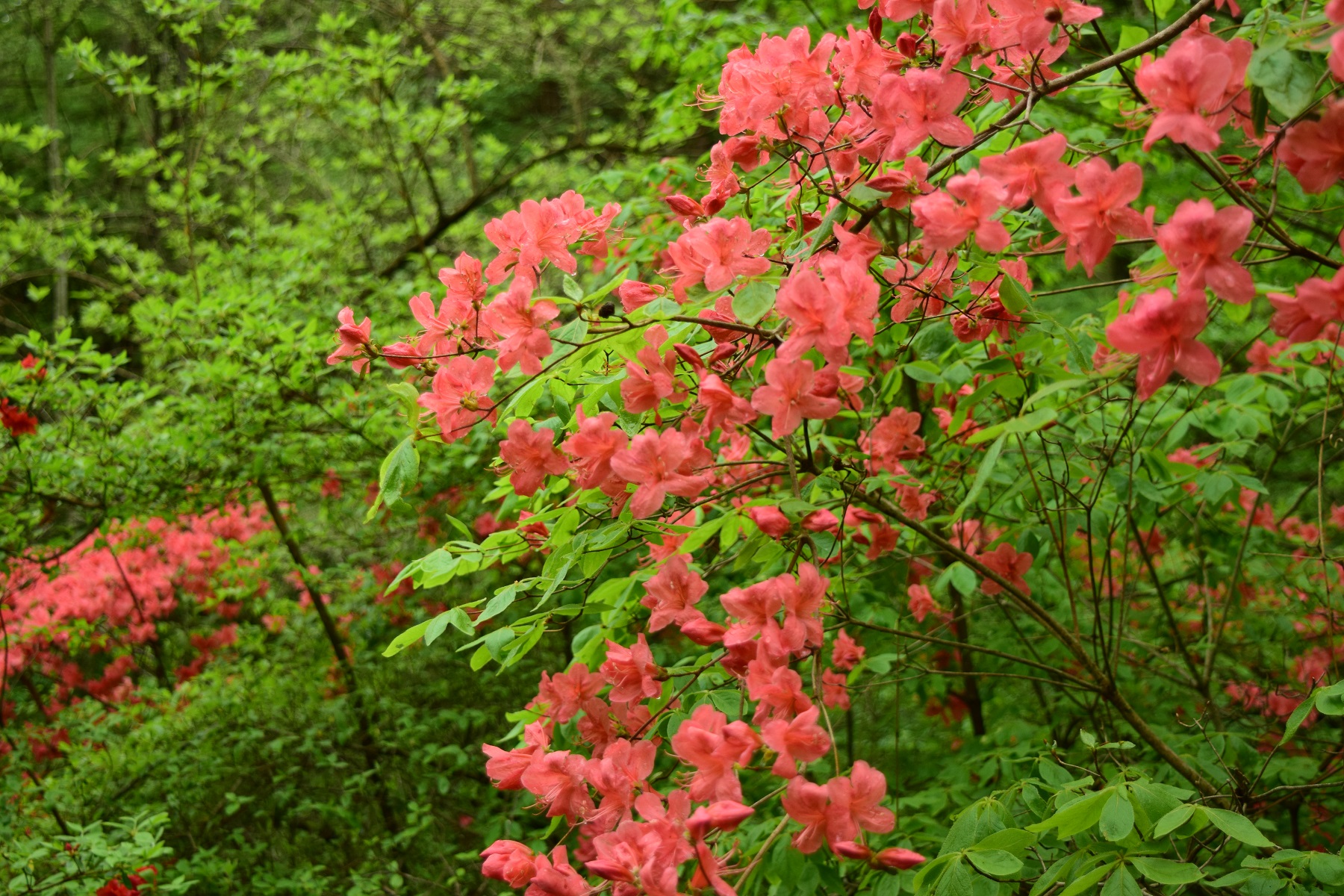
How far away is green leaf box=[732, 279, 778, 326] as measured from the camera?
3.62 feet

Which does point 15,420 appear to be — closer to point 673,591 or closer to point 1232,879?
point 673,591

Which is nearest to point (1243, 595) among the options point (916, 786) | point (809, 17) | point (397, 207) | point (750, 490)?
point (916, 786)

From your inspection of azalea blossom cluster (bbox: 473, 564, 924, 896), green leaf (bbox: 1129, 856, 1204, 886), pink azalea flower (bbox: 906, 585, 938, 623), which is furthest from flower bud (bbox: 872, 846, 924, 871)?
pink azalea flower (bbox: 906, 585, 938, 623)

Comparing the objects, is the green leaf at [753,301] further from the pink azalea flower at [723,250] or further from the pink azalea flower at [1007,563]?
the pink azalea flower at [1007,563]

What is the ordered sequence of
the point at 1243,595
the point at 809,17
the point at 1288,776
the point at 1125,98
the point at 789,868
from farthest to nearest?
the point at 809,17 < the point at 1243,595 < the point at 1288,776 < the point at 1125,98 < the point at 789,868

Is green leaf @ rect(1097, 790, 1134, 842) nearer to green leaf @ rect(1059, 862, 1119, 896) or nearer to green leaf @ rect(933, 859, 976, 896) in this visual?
green leaf @ rect(1059, 862, 1119, 896)

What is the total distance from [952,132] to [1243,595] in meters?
3.30

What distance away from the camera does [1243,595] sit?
3.68 meters

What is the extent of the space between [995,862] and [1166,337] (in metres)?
0.67

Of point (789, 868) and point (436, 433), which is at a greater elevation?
point (436, 433)

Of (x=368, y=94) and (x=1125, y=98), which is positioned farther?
(x=368, y=94)

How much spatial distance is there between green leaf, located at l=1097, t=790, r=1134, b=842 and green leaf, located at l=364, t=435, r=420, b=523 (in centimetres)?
98

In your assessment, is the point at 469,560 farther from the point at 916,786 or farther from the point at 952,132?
the point at 916,786

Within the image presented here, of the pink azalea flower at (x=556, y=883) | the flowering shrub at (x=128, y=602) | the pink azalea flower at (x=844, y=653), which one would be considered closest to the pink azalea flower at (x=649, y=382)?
the pink azalea flower at (x=556, y=883)
